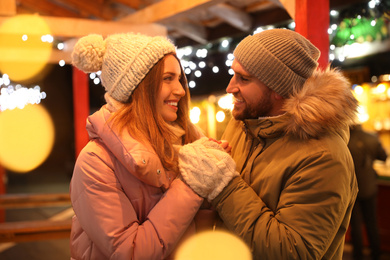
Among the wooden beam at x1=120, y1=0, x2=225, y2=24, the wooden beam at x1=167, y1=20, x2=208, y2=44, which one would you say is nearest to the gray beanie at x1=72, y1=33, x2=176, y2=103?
the wooden beam at x1=120, y1=0, x2=225, y2=24

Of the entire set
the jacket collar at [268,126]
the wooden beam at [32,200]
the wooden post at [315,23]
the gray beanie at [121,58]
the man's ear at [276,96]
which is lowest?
the wooden beam at [32,200]

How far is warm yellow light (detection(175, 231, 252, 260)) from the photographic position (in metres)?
1.52

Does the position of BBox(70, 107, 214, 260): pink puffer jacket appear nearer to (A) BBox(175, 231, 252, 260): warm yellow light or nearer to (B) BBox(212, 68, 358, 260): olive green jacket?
(A) BBox(175, 231, 252, 260): warm yellow light

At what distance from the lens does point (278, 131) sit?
1.56 m

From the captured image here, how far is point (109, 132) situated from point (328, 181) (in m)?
0.98

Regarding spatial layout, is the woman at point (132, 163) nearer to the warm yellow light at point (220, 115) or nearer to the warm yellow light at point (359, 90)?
the warm yellow light at point (359, 90)

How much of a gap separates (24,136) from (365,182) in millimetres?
10445

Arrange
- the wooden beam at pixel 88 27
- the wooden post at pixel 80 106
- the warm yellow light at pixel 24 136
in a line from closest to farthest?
the wooden beam at pixel 88 27 < the wooden post at pixel 80 106 < the warm yellow light at pixel 24 136

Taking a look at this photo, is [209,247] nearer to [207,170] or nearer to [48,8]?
[207,170]

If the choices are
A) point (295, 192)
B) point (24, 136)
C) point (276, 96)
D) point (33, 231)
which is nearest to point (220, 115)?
point (33, 231)

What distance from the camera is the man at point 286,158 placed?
1354 mm

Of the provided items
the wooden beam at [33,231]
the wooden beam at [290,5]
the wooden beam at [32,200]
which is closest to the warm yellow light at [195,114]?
the wooden beam at [32,200]

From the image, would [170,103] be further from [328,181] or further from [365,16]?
[365,16]

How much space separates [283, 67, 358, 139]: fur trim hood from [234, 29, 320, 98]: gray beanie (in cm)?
10
